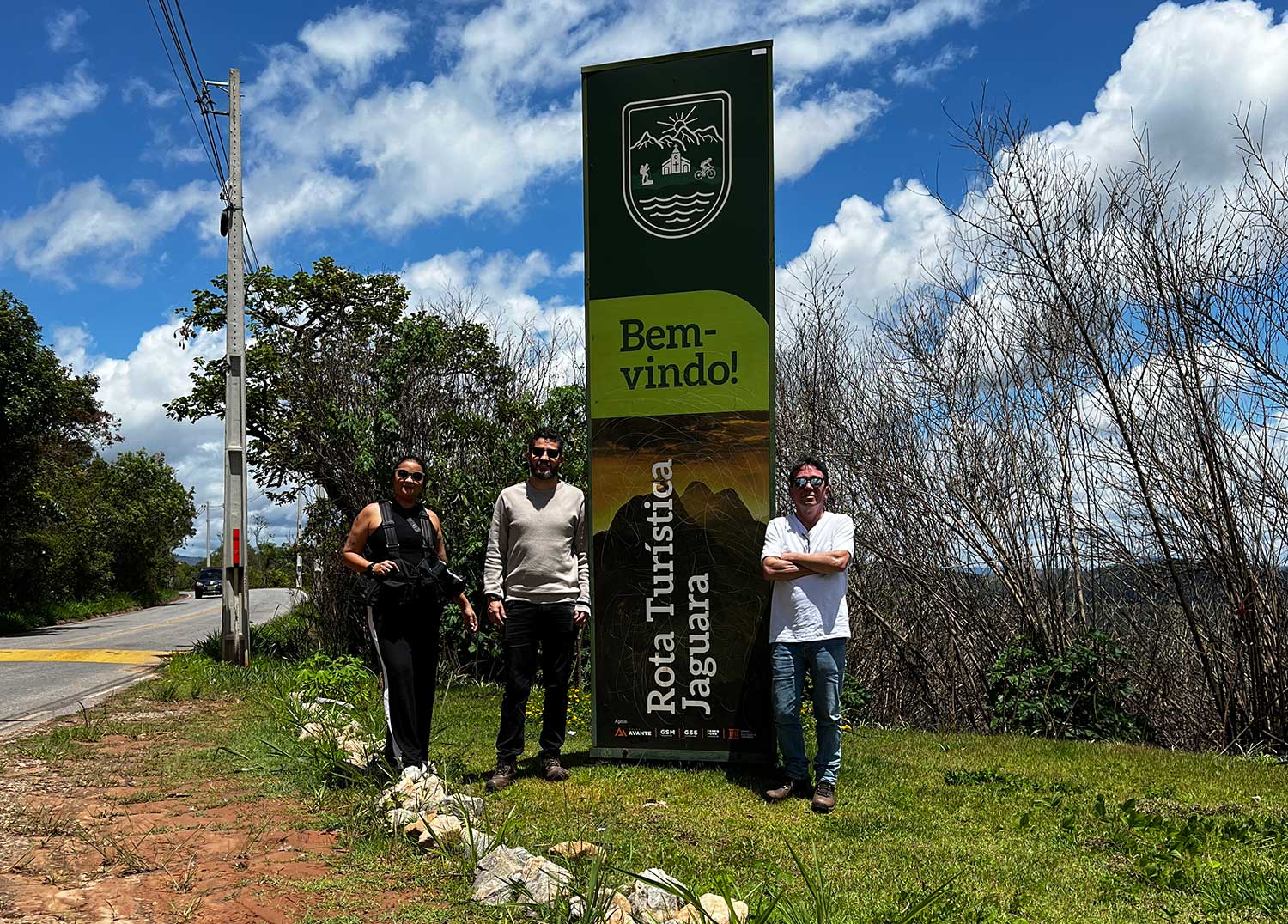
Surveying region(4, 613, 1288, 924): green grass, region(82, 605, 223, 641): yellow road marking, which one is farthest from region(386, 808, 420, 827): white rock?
region(82, 605, 223, 641): yellow road marking

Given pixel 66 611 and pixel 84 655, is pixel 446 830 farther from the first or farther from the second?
pixel 66 611

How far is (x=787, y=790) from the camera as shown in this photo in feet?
17.1

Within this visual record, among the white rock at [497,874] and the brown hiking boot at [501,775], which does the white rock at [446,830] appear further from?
the brown hiking boot at [501,775]

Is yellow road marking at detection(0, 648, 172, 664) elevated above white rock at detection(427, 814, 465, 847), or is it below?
below

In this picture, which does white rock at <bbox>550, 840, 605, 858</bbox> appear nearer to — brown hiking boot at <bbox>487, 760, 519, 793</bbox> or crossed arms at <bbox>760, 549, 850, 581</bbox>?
brown hiking boot at <bbox>487, 760, 519, 793</bbox>

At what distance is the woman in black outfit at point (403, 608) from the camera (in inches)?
208

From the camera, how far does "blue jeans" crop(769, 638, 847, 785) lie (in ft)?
17.0

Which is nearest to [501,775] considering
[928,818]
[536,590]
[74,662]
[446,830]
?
[536,590]

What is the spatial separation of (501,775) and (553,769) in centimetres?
29

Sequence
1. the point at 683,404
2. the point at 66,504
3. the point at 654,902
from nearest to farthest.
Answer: the point at 654,902 < the point at 683,404 < the point at 66,504

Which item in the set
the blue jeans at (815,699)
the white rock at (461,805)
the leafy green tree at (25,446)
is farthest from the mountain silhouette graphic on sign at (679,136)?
the leafy green tree at (25,446)

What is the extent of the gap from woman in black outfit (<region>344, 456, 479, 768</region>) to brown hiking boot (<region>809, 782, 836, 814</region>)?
6.60 feet

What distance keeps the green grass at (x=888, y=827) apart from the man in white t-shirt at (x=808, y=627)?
0.85ft

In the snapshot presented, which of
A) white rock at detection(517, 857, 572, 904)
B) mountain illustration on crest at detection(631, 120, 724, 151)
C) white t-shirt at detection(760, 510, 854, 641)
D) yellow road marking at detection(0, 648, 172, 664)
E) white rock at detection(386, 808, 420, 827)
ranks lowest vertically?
yellow road marking at detection(0, 648, 172, 664)
